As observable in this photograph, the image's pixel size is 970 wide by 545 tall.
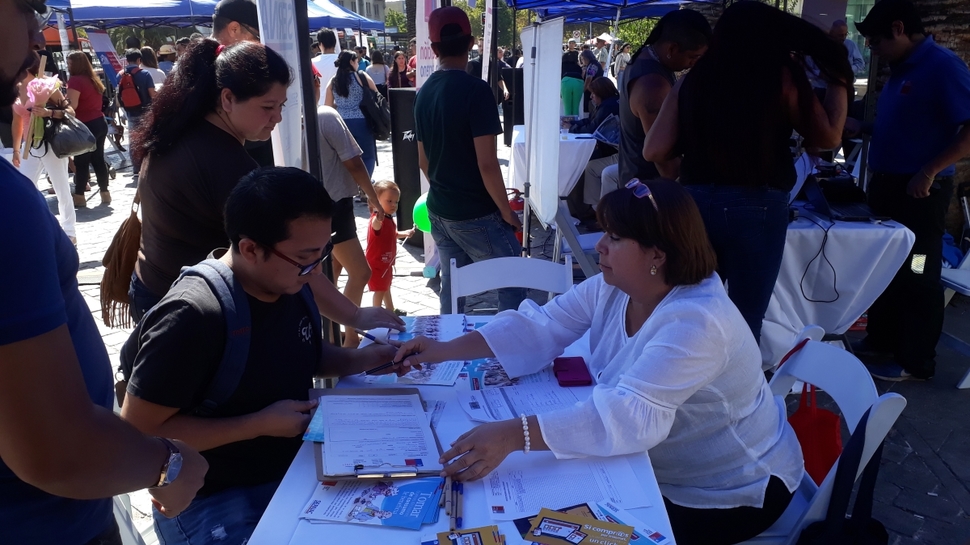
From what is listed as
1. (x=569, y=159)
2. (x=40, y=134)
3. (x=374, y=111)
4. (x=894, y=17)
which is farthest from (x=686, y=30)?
(x=40, y=134)

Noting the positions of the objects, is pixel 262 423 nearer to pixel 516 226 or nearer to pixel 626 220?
pixel 626 220

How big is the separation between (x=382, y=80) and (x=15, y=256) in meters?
13.0

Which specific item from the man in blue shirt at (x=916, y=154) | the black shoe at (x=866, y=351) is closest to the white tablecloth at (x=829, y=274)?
the man in blue shirt at (x=916, y=154)

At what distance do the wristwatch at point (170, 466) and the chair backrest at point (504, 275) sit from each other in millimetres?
1803

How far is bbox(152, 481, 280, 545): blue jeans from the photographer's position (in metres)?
1.55

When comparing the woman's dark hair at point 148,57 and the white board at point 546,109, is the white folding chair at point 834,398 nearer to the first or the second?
the white board at point 546,109

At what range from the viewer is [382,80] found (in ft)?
43.4

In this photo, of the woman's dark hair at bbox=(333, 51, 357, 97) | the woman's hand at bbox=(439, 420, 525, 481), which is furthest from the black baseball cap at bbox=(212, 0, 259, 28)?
the woman's dark hair at bbox=(333, 51, 357, 97)

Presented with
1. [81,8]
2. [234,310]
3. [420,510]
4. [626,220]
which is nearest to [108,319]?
[234,310]

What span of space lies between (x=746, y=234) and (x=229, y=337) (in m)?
2.02

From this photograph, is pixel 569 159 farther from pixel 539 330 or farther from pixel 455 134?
pixel 539 330

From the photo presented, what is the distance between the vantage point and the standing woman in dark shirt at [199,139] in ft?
6.79

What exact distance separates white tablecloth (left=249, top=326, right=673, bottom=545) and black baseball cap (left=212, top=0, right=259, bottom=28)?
2171mm

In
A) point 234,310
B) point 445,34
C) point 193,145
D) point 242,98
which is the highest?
point 445,34
